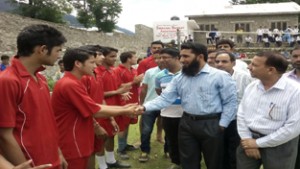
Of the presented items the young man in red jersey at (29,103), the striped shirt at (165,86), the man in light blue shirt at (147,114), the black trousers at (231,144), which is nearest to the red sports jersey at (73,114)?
the young man in red jersey at (29,103)

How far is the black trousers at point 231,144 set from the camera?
5.20 m

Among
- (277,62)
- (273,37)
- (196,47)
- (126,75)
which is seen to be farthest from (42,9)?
(277,62)

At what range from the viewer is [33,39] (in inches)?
115

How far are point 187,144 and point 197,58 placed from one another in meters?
1.15

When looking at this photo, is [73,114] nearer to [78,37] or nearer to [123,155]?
[123,155]

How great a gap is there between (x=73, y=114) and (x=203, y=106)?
65.0 inches

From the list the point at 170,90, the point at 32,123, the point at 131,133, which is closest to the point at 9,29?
the point at 131,133

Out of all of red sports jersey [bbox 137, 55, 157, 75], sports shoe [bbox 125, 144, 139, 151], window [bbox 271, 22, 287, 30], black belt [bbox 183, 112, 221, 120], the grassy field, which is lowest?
the grassy field

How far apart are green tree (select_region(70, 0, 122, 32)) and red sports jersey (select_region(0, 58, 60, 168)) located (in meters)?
40.6

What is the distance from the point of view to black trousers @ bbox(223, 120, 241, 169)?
5.20m

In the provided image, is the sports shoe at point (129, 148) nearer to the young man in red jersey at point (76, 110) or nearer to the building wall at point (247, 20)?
the young man in red jersey at point (76, 110)

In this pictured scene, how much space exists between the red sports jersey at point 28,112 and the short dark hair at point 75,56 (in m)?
1.11

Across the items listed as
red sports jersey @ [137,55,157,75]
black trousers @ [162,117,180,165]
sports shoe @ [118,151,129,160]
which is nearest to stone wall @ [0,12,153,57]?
red sports jersey @ [137,55,157,75]

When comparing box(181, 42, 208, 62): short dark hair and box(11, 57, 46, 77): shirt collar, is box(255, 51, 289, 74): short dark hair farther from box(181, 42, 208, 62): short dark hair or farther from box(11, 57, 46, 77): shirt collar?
box(11, 57, 46, 77): shirt collar
